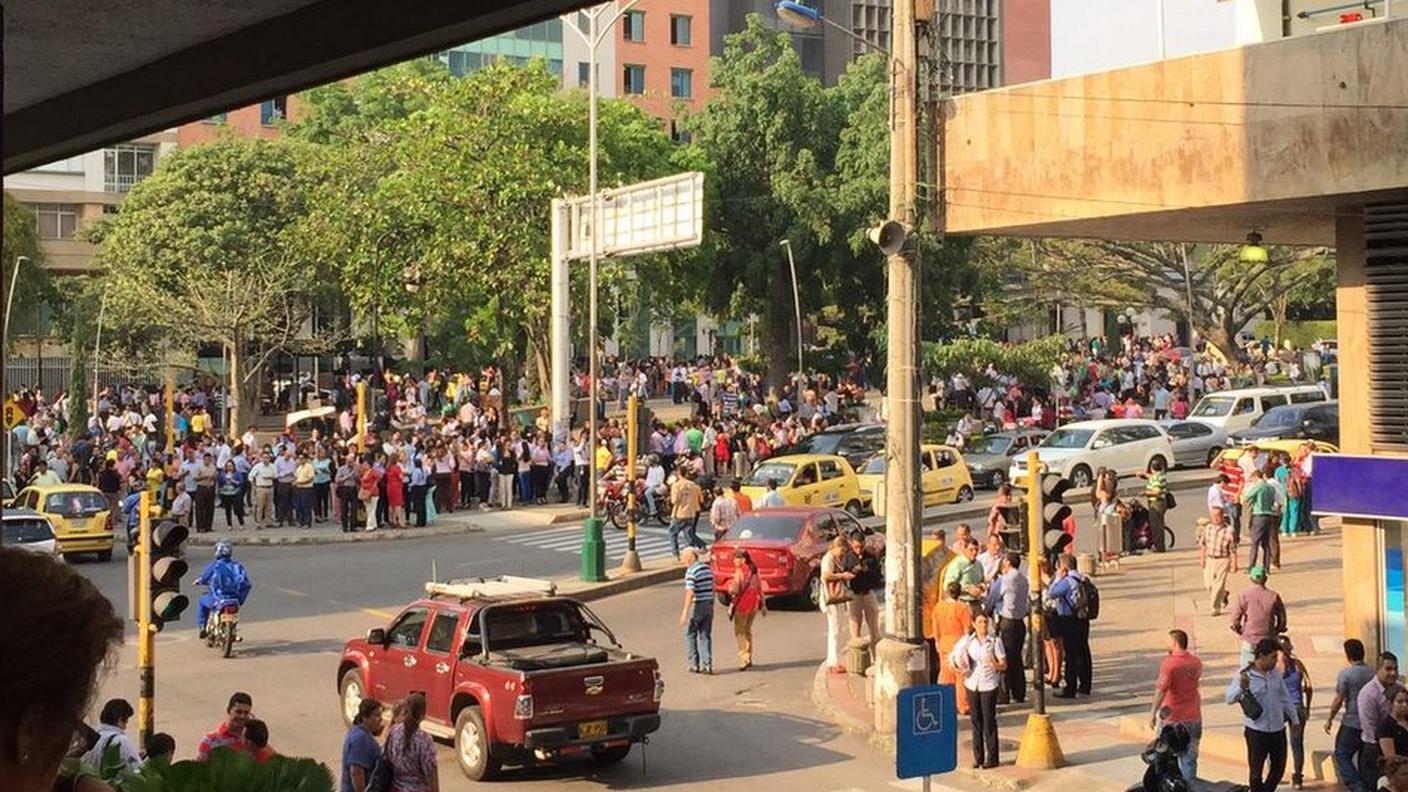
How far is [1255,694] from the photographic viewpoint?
46.3 feet

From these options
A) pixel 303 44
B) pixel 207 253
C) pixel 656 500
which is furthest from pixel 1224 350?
pixel 303 44

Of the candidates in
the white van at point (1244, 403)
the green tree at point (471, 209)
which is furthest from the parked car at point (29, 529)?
the white van at point (1244, 403)

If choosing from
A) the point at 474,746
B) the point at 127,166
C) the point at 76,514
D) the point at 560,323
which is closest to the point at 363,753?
the point at 474,746

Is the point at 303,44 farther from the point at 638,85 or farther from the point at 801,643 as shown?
the point at 638,85

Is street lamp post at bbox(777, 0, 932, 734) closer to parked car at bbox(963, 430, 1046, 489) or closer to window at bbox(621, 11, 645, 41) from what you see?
parked car at bbox(963, 430, 1046, 489)

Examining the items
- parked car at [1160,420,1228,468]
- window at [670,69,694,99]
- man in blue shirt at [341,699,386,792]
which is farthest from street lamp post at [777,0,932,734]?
window at [670,69,694,99]

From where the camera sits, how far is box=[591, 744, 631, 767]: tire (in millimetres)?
16125

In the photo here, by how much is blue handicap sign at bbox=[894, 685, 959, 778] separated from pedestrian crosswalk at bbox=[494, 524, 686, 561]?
1888cm

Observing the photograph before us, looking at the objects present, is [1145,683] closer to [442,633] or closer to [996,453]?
[442,633]

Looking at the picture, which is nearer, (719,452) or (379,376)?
(719,452)

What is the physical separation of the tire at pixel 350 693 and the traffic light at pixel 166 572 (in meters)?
3.39

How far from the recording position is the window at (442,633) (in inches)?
637

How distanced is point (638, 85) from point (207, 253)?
127 feet

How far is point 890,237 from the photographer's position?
17281 mm
